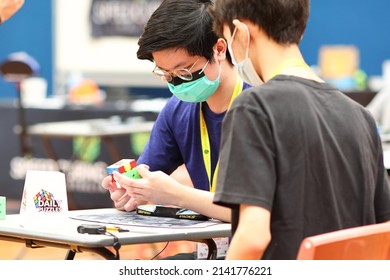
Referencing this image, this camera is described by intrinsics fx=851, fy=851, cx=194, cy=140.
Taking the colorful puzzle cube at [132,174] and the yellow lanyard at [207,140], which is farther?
the yellow lanyard at [207,140]

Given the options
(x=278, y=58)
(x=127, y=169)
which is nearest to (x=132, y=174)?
(x=127, y=169)

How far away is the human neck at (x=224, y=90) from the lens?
2999 mm

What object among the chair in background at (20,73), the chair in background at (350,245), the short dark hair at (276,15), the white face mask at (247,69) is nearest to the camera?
the chair in background at (350,245)

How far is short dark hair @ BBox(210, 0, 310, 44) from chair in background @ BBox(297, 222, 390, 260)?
486mm

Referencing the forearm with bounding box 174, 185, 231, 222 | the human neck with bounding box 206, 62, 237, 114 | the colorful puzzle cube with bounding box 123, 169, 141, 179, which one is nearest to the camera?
the forearm with bounding box 174, 185, 231, 222

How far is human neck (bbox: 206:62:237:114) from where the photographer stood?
300cm

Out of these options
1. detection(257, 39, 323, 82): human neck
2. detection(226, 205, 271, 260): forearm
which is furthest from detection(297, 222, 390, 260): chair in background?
detection(257, 39, 323, 82): human neck

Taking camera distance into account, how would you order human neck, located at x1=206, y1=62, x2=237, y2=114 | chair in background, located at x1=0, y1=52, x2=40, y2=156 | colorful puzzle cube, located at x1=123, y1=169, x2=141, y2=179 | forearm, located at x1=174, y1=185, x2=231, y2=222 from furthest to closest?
chair in background, located at x1=0, y1=52, x2=40, y2=156 < human neck, located at x1=206, y1=62, x2=237, y2=114 < colorful puzzle cube, located at x1=123, y1=169, x2=141, y2=179 < forearm, located at x1=174, y1=185, x2=231, y2=222

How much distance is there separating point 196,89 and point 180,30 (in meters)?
0.21

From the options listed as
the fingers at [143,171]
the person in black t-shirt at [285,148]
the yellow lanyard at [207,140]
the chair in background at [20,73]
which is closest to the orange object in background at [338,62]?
the chair in background at [20,73]

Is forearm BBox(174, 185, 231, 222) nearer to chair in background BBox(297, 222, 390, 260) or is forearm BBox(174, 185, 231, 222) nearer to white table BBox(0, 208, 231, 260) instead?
white table BBox(0, 208, 231, 260)

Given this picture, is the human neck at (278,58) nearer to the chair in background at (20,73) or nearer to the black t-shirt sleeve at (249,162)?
the black t-shirt sleeve at (249,162)

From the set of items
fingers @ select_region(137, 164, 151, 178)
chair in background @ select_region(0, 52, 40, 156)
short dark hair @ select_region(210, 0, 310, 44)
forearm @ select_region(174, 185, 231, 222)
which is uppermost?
short dark hair @ select_region(210, 0, 310, 44)

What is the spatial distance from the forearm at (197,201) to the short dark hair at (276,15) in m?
0.70
